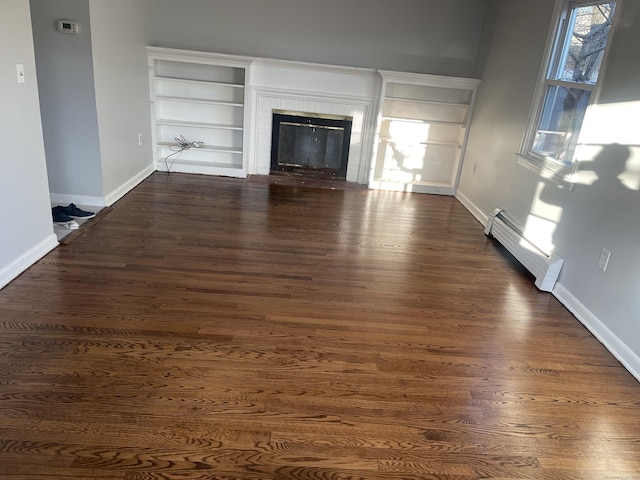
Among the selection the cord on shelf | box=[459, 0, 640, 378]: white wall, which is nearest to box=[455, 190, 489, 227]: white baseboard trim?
box=[459, 0, 640, 378]: white wall

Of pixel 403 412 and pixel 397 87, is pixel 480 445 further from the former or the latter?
pixel 397 87

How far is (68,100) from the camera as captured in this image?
12.5ft

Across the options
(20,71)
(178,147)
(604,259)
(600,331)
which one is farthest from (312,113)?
(600,331)

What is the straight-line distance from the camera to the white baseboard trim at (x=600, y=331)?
94.8 inches

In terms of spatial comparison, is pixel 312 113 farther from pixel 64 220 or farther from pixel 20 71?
pixel 20 71

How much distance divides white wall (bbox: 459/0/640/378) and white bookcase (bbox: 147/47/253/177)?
2911 mm

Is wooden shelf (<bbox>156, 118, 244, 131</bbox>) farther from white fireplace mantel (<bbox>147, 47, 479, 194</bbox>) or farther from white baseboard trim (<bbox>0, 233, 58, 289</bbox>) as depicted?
white baseboard trim (<bbox>0, 233, 58, 289</bbox>)

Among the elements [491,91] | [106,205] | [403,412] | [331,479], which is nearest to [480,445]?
[403,412]

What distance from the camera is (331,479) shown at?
1639 millimetres

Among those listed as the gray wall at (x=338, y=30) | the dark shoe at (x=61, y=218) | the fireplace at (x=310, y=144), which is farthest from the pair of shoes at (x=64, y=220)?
the fireplace at (x=310, y=144)

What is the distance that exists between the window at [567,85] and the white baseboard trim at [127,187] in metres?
3.62

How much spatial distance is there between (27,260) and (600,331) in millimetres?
3462

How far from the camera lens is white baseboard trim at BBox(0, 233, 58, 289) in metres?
2.72

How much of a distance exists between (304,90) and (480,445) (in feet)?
14.9
